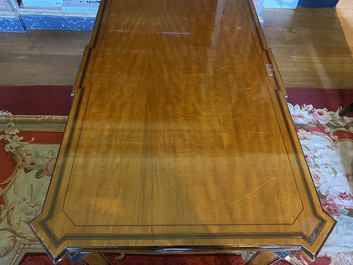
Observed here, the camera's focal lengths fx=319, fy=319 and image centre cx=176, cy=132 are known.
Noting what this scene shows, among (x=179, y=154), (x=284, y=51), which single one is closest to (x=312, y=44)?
(x=284, y=51)

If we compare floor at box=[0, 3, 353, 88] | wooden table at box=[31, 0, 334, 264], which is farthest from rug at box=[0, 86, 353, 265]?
wooden table at box=[31, 0, 334, 264]

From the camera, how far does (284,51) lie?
1.72 meters

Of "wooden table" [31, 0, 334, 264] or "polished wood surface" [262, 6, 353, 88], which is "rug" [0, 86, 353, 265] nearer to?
"polished wood surface" [262, 6, 353, 88]

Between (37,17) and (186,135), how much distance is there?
1.43m

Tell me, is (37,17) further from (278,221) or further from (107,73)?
(278,221)

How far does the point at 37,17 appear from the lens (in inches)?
69.5

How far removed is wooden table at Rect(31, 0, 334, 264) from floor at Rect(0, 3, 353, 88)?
0.65 metres

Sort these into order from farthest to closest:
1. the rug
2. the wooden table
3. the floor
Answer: the floor
the rug
the wooden table

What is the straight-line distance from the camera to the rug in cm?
101

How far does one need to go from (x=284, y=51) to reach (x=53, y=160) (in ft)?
4.22

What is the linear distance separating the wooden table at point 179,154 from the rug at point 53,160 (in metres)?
0.43

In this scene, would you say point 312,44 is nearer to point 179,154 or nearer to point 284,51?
point 284,51

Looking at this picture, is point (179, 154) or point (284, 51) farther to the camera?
point (284, 51)

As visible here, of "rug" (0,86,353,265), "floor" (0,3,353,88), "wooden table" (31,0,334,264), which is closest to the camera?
"wooden table" (31,0,334,264)
